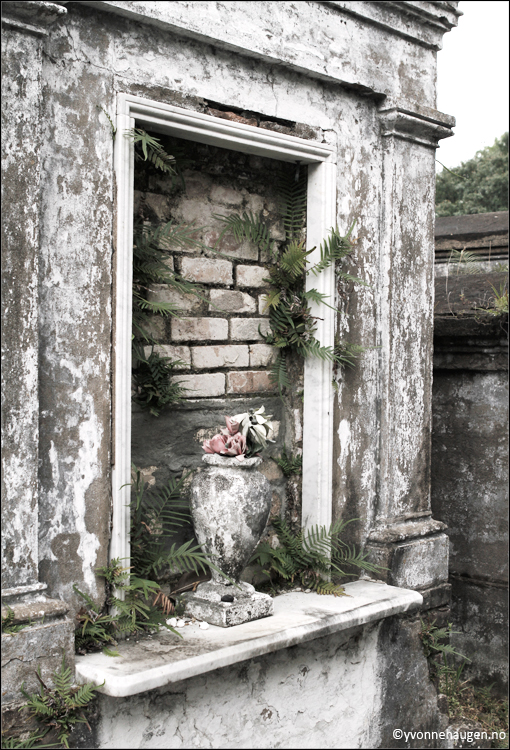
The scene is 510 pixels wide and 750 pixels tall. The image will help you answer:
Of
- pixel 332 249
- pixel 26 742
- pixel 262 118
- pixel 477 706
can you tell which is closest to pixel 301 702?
pixel 26 742

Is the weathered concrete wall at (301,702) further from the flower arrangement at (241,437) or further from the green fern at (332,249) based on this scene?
the green fern at (332,249)

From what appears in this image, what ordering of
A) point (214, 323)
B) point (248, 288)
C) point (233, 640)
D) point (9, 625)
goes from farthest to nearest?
point (248, 288) → point (214, 323) → point (233, 640) → point (9, 625)

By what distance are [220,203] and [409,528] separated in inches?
79.5

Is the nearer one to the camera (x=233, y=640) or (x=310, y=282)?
(x=233, y=640)

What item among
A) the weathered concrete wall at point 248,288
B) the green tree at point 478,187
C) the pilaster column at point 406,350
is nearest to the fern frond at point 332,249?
the weathered concrete wall at point 248,288

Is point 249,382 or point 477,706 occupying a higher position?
point 249,382

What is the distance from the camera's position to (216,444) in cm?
303

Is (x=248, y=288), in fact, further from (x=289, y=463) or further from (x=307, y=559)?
(x=307, y=559)

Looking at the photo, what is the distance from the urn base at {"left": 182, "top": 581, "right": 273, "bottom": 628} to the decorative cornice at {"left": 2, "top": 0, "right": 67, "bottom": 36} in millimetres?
2268

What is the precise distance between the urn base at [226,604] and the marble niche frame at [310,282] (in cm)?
45

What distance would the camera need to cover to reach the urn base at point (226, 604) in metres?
2.89

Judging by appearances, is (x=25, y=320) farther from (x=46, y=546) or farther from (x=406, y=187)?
(x=406, y=187)

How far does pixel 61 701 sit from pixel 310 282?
2217 mm

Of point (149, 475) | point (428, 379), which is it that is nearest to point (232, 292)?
point (149, 475)
